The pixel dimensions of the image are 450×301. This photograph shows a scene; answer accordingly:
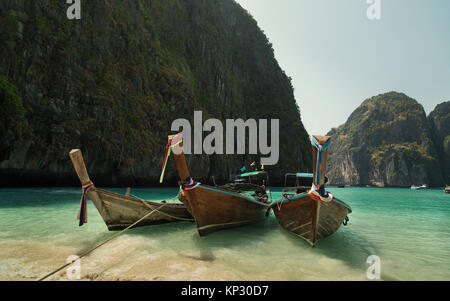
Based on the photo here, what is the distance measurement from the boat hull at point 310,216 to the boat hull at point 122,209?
183 inches

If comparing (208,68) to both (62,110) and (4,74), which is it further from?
(4,74)

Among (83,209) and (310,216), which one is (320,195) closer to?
(310,216)

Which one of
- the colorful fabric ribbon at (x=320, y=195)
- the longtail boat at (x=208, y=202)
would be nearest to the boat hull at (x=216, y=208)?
the longtail boat at (x=208, y=202)

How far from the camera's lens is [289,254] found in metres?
5.74

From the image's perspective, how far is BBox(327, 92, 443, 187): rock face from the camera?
103475 mm

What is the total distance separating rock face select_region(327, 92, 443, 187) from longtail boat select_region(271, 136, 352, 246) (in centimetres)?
12599

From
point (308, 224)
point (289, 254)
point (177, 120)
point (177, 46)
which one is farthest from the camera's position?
point (177, 46)

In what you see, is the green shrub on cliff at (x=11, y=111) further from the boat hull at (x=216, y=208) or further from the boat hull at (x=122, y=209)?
the boat hull at (x=216, y=208)

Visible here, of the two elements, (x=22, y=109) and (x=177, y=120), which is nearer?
(x=22, y=109)

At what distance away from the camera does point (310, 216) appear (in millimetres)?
6305

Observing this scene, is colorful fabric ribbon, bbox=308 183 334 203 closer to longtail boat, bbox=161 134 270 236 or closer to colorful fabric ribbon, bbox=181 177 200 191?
longtail boat, bbox=161 134 270 236

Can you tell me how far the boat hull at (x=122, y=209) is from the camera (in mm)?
6840
